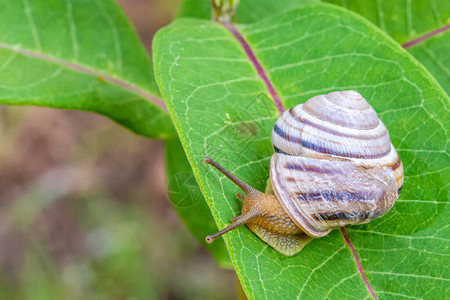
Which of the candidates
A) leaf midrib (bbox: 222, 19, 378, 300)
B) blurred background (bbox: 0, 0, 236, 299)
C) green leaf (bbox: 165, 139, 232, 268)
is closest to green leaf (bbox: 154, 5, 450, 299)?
leaf midrib (bbox: 222, 19, 378, 300)

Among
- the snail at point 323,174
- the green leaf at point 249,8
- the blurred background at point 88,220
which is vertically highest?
the green leaf at point 249,8

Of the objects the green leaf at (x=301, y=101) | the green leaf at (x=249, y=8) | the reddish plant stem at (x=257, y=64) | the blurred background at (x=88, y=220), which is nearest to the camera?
the green leaf at (x=301, y=101)

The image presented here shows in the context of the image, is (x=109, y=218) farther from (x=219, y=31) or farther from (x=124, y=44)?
(x=219, y=31)

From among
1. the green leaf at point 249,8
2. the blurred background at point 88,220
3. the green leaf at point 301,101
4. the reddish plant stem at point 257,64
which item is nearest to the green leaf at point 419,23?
the green leaf at point 249,8

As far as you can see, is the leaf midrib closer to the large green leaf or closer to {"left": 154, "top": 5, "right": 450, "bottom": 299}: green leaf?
{"left": 154, "top": 5, "right": 450, "bottom": 299}: green leaf

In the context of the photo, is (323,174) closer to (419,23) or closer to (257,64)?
(257,64)

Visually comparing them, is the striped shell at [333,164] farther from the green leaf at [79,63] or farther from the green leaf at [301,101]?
the green leaf at [79,63]

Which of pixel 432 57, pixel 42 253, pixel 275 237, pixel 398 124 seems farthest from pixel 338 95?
pixel 42 253
